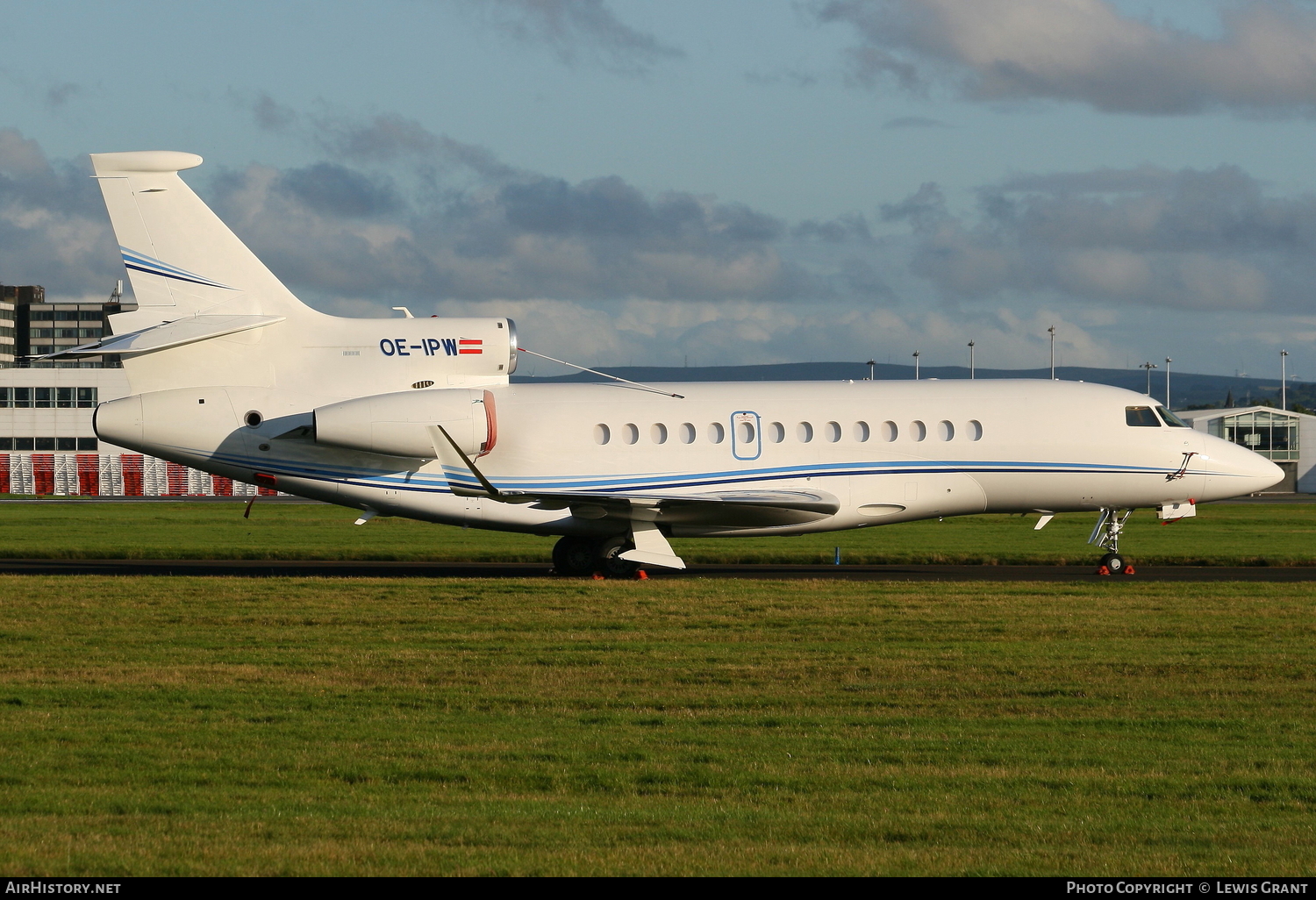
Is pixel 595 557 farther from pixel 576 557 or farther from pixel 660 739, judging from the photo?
pixel 660 739

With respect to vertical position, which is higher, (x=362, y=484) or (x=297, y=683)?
(x=362, y=484)

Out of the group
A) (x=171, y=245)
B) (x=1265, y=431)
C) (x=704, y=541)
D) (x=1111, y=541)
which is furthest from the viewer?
(x=1265, y=431)

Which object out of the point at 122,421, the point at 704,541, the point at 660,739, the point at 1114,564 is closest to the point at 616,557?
the point at 122,421

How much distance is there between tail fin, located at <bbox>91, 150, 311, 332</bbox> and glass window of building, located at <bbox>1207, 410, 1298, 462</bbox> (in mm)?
85884

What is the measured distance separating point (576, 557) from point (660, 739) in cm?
1485

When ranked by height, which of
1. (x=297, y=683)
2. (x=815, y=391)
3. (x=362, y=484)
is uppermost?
(x=815, y=391)

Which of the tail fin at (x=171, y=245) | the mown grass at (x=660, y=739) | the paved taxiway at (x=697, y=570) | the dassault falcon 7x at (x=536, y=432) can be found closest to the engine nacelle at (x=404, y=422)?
the dassault falcon 7x at (x=536, y=432)

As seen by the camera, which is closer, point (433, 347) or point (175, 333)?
point (175, 333)

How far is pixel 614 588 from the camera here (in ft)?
71.7

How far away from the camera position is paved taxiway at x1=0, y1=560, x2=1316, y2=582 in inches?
1003

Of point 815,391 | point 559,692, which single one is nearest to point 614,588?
point 815,391

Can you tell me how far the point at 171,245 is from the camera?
77.0ft
